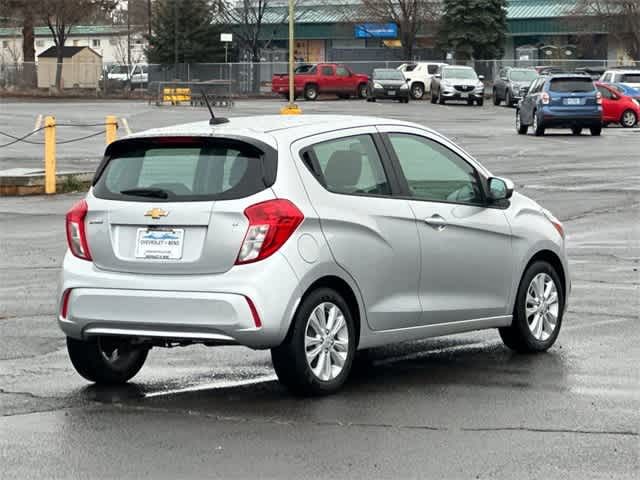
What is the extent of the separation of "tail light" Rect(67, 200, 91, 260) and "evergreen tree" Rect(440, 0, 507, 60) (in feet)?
257

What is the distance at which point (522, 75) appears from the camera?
63969 millimetres

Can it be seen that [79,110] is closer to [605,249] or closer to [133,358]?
[605,249]

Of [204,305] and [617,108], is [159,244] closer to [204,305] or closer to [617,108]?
[204,305]

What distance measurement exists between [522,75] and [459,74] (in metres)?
3.19

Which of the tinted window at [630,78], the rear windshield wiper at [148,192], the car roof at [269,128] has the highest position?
the car roof at [269,128]

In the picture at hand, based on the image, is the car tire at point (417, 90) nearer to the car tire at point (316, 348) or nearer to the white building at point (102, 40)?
the car tire at point (316, 348)

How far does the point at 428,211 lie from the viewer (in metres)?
9.35

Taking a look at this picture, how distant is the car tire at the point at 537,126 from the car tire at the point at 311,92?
29.8m

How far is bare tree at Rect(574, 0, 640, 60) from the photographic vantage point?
8738 centimetres

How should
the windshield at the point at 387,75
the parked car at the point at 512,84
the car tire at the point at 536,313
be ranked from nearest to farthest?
the car tire at the point at 536,313, the parked car at the point at 512,84, the windshield at the point at 387,75

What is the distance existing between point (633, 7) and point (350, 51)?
18.6 metres

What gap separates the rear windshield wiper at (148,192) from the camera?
8.55 meters

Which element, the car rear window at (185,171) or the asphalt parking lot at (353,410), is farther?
the car rear window at (185,171)

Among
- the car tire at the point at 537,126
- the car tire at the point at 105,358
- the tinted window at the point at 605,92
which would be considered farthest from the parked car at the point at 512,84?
the car tire at the point at 105,358
